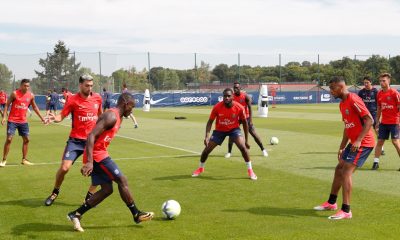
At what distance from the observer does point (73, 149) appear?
9.15 metres

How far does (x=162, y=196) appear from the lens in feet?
31.6

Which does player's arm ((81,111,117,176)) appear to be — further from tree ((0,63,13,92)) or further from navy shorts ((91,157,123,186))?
tree ((0,63,13,92))

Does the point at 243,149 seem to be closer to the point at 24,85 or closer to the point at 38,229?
the point at 38,229

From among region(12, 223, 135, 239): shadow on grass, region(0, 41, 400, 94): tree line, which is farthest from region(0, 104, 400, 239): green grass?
region(0, 41, 400, 94): tree line

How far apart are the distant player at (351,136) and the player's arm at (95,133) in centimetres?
354

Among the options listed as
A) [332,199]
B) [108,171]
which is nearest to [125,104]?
[108,171]

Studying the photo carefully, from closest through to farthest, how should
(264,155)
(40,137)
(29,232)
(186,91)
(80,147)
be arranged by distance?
(29,232), (80,147), (264,155), (40,137), (186,91)

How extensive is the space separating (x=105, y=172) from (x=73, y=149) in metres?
1.98

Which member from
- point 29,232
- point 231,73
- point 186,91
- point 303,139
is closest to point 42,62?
point 186,91

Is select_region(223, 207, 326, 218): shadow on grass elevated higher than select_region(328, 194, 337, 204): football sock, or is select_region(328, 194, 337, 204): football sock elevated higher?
select_region(328, 194, 337, 204): football sock

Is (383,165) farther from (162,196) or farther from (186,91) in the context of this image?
(186,91)

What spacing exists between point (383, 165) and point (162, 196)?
6.60 meters

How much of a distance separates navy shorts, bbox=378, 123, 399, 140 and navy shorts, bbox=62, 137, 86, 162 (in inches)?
310

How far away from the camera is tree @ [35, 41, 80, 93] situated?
52.4m
